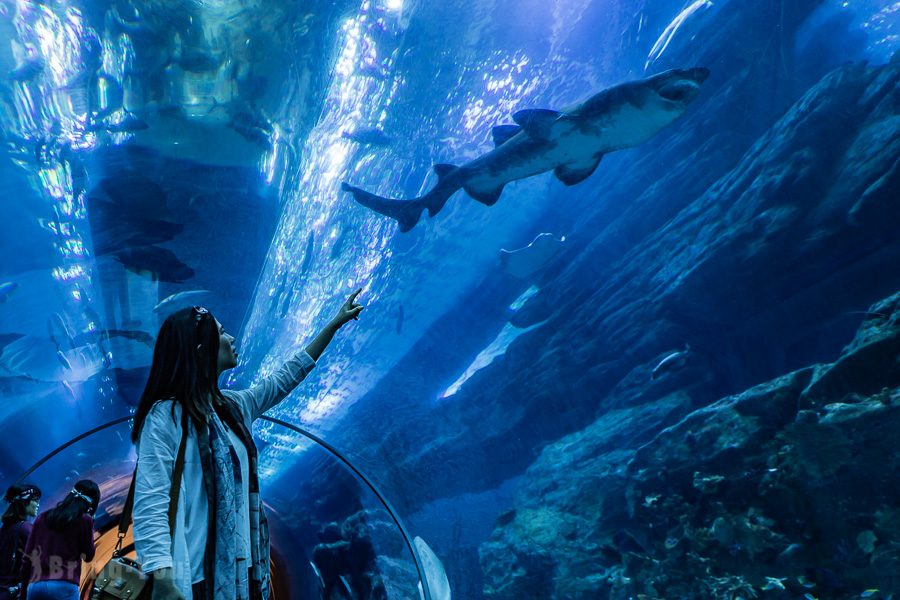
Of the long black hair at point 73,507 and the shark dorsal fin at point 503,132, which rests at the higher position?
the shark dorsal fin at point 503,132

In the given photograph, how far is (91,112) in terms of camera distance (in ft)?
15.3

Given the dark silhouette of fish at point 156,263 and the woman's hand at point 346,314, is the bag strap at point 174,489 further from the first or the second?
the dark silhouette of fish at point 156,263

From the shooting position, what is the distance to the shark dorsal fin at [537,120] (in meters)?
5.53

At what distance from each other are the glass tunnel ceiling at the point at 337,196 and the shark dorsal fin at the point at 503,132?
2.44 feet

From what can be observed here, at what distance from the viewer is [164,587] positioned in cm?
119

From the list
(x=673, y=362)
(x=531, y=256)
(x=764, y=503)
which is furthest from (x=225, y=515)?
(x=673, y=362)

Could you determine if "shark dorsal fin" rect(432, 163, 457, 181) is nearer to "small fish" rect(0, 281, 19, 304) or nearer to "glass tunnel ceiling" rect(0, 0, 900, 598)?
"glass tunnel ceiling" rect(0, 0, 900, 598)

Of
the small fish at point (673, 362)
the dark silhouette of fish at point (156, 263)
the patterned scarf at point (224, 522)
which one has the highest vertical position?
the dark silhouette of fish at point (156, 263)

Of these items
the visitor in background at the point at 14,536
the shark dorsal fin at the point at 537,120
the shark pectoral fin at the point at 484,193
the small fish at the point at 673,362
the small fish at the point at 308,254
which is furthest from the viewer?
the small fish at the point at 673,362

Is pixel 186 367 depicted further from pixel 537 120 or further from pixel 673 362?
pixel 673 362

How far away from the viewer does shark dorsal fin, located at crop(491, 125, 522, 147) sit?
236 inches

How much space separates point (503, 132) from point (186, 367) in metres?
5.39

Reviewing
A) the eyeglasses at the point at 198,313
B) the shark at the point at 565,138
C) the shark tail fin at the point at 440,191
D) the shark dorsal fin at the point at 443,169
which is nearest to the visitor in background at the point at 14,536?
the eyeglasses at the point at 198,313

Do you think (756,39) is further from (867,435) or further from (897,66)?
(867,435)
